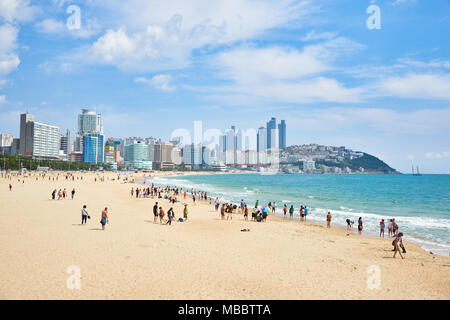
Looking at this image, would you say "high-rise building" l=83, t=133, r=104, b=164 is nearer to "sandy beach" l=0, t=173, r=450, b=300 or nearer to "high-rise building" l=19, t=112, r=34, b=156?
"high-rise building" l=19, t=112, r=34, b=156

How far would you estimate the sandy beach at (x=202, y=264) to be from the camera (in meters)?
8.59

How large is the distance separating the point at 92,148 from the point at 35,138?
32806mm

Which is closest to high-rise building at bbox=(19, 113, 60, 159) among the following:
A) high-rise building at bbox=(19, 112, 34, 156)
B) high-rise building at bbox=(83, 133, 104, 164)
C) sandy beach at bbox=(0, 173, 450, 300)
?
high-rise building at bbox=(19, 112, 34, 156)

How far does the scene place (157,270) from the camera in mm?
10156

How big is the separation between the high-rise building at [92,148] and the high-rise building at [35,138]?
18733 mm

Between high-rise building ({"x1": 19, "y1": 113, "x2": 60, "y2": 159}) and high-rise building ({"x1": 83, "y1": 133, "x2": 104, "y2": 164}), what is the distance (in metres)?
18.7

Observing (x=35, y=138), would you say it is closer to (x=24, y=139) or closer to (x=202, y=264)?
(x=24, y=139)

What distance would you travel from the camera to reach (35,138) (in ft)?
543

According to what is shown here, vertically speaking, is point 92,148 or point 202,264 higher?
point 92,148

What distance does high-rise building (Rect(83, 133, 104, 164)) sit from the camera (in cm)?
18662

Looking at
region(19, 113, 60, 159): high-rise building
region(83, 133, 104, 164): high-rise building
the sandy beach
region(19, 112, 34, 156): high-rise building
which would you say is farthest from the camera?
region(83, 133, 104, 164): high-rise building

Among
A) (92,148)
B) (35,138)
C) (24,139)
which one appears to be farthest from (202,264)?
(92,148)
